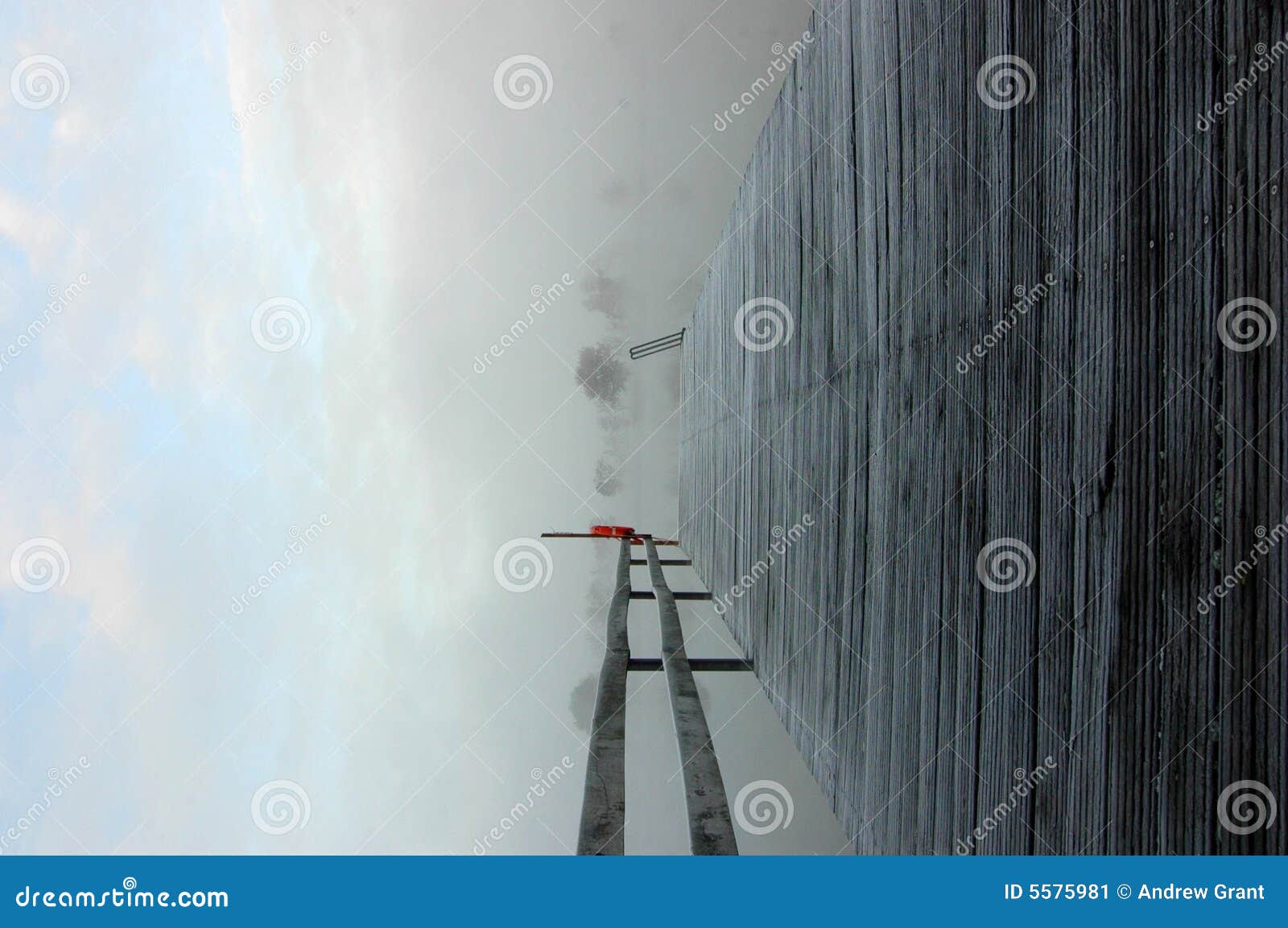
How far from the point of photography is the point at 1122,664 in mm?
1219

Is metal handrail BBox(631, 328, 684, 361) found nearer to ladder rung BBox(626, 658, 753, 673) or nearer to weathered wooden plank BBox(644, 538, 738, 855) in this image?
ladder rung BBox(626, 658, 753, 673)

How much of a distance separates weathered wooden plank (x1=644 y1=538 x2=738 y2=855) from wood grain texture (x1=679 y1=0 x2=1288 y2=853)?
544mm

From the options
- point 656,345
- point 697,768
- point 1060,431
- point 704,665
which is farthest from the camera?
point 656,345

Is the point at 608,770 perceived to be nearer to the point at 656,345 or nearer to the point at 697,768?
the point at 697,768

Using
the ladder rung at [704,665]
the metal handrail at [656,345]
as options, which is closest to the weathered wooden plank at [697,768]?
the ladder rung at [704,665]

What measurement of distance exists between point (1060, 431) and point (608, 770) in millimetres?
1906

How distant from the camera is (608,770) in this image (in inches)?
105

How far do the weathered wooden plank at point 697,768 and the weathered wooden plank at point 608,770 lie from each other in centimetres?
24

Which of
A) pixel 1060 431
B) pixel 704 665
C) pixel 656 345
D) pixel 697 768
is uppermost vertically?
pixel 656 345

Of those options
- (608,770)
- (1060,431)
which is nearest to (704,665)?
(608,770)

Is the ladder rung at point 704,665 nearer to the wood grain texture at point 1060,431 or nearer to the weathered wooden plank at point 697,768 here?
the weathered wooden plank at point 697,768

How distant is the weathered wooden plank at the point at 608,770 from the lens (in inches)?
90.4

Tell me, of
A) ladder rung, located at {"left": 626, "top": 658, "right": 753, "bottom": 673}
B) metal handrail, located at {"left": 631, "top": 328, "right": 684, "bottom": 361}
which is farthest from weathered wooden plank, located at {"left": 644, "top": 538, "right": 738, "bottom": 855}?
metal handrail, located at {"left": 631, "top": 328, "right": 684, "bottom": 361}

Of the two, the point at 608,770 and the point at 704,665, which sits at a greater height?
the point at 608,770
